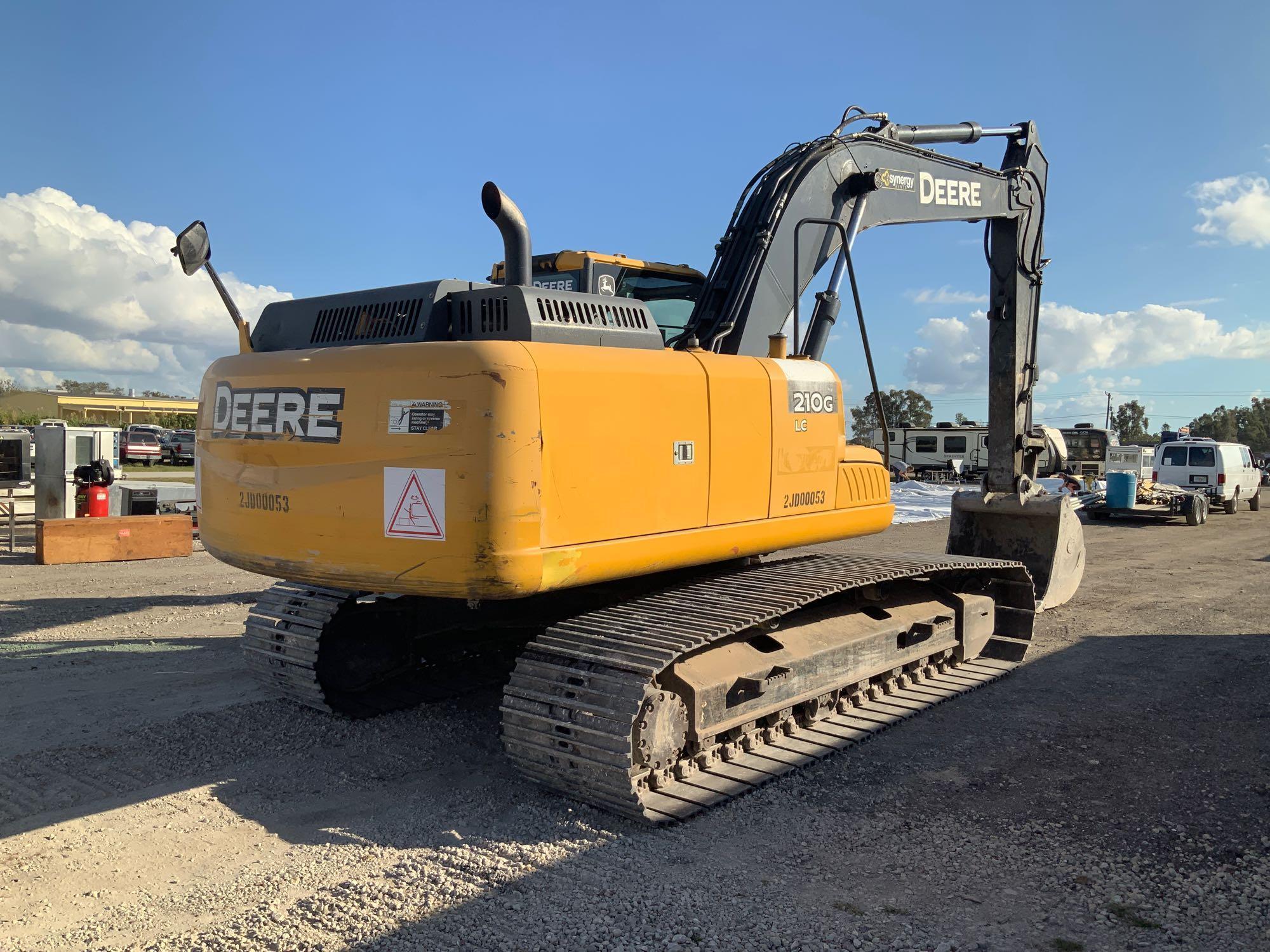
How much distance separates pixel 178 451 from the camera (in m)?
44.6

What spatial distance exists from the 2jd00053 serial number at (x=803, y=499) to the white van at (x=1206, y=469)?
22.3 meters

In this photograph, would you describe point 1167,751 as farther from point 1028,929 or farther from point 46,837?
point 46,837

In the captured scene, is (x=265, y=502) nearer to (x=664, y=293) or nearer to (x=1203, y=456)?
(x=664, y=293)

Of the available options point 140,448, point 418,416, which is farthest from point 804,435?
point 140,448

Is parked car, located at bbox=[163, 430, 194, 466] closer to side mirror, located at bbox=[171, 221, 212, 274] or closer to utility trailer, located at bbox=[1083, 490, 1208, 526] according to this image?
utility trailer, located at bbox=[1083, 490, 1208, 526]

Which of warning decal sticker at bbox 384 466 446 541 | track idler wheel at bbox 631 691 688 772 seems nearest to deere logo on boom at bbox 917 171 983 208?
track idler wheel at bbox 631 691 688 772

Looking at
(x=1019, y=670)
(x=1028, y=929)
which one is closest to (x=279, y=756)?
(x=1028, y=929)

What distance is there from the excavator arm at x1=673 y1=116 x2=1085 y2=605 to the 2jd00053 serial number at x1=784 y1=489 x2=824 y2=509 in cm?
94

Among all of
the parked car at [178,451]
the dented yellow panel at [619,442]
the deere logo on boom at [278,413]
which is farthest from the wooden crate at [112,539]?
the parked car at [178,451]

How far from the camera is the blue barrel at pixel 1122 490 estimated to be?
21.1 metres

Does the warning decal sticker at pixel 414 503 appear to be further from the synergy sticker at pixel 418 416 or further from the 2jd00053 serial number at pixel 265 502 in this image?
the 2jd00053 serial number at pixel 265 502

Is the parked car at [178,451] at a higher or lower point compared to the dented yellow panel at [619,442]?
lower

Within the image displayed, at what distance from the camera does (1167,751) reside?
5.39 meters

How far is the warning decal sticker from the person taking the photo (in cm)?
408
